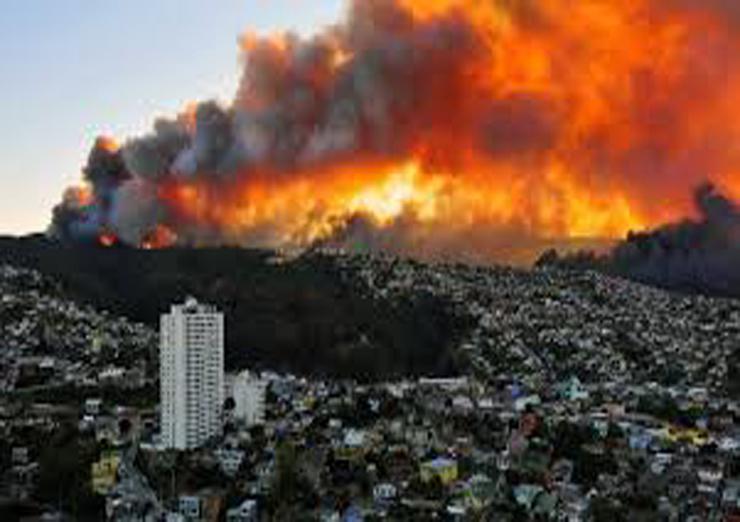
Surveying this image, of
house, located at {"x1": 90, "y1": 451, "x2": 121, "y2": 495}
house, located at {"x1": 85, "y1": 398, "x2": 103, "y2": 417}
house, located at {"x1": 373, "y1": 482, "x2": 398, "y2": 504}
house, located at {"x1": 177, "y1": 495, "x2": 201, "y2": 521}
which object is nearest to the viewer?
house, located at {"x1": 177, "y1": 495, "x2": 201, "y2": 521}

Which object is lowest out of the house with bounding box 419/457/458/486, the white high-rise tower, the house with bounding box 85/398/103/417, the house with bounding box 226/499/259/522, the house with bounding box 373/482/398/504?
the house with bounding box 226/499/259/522

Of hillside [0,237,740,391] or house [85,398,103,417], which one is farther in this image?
hillside [0,237,740,391]

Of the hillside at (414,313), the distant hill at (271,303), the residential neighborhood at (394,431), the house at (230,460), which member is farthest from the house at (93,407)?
the hillside at (414,313)

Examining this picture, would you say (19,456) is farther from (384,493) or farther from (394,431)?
(394,431)

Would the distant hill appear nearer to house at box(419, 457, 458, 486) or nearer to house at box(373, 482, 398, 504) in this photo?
house at box(419, 457, 458, 486)

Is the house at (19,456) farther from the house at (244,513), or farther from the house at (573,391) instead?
the house at (573,391)

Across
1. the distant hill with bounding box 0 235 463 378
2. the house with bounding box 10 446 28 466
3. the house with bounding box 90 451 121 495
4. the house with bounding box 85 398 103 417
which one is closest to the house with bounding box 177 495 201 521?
the house with bounding box 90 451 121 495

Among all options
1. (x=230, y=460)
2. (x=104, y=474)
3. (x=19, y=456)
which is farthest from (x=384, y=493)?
(x=19, y=456)
